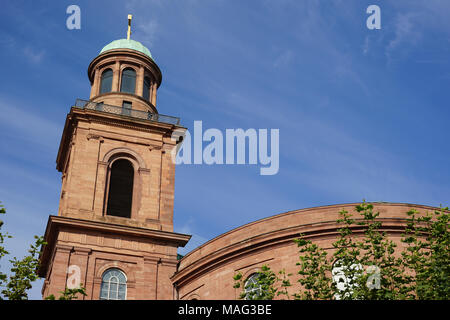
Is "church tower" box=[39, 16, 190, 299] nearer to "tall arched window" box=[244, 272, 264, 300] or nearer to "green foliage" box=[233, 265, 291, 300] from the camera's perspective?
"tall arched window" box=[244, 272, 264, 300]

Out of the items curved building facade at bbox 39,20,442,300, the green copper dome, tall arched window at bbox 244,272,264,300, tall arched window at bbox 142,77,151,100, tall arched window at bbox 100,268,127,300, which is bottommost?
tall arched window at bbox 244,272,264,300

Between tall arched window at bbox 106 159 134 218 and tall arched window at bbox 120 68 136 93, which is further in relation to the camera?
tall arched window at bbox 120 68 136 93

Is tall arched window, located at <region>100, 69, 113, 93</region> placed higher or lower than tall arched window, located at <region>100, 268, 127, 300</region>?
higher

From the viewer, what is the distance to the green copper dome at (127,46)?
3888 cm

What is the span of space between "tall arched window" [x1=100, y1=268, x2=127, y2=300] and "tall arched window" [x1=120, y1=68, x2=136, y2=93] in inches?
444

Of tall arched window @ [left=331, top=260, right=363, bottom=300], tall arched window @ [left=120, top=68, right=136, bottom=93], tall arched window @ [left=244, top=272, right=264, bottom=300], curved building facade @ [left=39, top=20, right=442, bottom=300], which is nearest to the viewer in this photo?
tall arched window @ [left=244, top=272, right=264, bottom=300]

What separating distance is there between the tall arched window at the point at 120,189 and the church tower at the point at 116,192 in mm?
49

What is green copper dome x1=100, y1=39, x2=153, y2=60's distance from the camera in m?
38.9

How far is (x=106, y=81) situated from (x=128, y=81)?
125 cm

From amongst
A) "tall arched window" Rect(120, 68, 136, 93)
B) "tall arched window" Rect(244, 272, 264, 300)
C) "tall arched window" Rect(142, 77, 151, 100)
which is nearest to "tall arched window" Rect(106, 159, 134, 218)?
"tall arched window" Rect(120, 68, 136, 93)

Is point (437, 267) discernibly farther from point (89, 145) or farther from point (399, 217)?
point (89, 145)

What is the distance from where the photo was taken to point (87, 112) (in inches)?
1348

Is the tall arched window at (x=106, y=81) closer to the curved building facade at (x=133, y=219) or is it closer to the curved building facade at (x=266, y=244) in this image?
the curved building facade at (x=133, y=219)
